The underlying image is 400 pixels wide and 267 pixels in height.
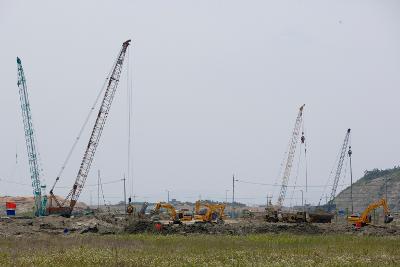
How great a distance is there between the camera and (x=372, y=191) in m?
170

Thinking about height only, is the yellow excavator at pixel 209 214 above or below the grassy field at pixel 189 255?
above

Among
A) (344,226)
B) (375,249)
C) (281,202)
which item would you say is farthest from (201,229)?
(281,202)

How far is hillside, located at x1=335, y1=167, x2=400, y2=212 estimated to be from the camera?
159 meters

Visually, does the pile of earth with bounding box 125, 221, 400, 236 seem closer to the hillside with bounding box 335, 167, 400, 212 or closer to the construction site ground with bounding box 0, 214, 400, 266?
the construction site ground with bounding box 0, 214, 400, 266

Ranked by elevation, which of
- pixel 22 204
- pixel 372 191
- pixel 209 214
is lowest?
pixel 209 214

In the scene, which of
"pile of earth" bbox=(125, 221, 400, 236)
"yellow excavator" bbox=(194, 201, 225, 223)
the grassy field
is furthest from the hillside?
the grassy field

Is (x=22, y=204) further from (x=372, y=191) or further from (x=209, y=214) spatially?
(x=372, y=191)

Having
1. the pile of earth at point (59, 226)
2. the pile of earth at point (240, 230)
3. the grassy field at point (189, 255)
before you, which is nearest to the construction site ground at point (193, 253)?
the grassy field at point (189, 255)

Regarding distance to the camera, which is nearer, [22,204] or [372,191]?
[22,204]

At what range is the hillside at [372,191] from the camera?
159 m

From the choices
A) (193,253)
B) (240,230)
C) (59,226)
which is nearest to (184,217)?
(59,226)

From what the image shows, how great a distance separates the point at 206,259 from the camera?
29.8m

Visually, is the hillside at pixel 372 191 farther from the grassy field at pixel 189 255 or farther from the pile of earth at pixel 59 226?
the grassy field at pixel 189 255

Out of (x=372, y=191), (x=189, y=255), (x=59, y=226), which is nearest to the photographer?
(x=189, y=255)
